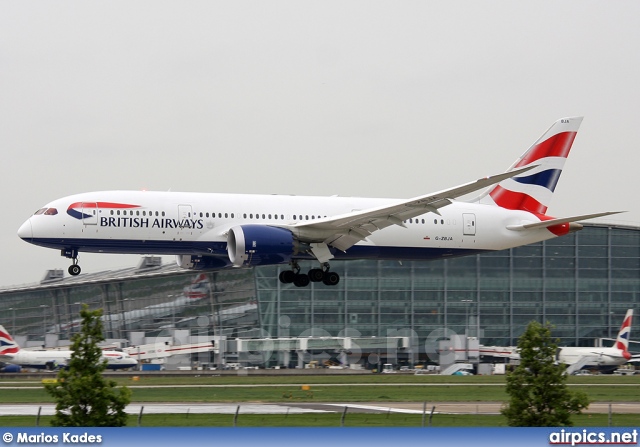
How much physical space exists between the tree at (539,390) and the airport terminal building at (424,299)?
161 feet

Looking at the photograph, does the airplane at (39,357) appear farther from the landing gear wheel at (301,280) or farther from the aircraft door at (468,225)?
the aircraft door at (468,225)

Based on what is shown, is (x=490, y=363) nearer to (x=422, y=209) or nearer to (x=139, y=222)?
(x=422, y=209)

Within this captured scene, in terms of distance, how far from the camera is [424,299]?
8544cm

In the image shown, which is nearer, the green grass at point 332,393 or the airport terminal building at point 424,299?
the green grass at point 332,393

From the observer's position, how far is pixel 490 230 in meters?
51.4

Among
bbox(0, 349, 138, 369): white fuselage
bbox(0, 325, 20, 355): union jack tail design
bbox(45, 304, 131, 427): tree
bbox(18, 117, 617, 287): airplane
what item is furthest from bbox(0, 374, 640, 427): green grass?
bbox(0, 349, 138, 369): white fuselage

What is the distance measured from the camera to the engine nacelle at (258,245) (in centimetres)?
4488

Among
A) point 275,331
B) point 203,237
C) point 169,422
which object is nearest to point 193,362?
point 275,331

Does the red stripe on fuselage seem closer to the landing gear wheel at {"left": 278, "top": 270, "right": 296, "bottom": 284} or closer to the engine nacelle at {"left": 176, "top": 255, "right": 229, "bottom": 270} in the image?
the engine nacelle at {"left": 176, "top": 255, "right": 229, "bottom": 270}

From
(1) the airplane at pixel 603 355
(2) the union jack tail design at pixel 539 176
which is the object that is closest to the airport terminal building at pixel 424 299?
(1) the airplane at pixel 603 355

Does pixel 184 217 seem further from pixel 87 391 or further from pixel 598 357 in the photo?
pixel 598 357

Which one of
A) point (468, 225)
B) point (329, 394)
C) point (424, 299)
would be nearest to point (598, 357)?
point (424, 299)

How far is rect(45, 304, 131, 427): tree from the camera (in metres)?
28.3

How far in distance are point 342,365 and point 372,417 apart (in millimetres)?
39732
